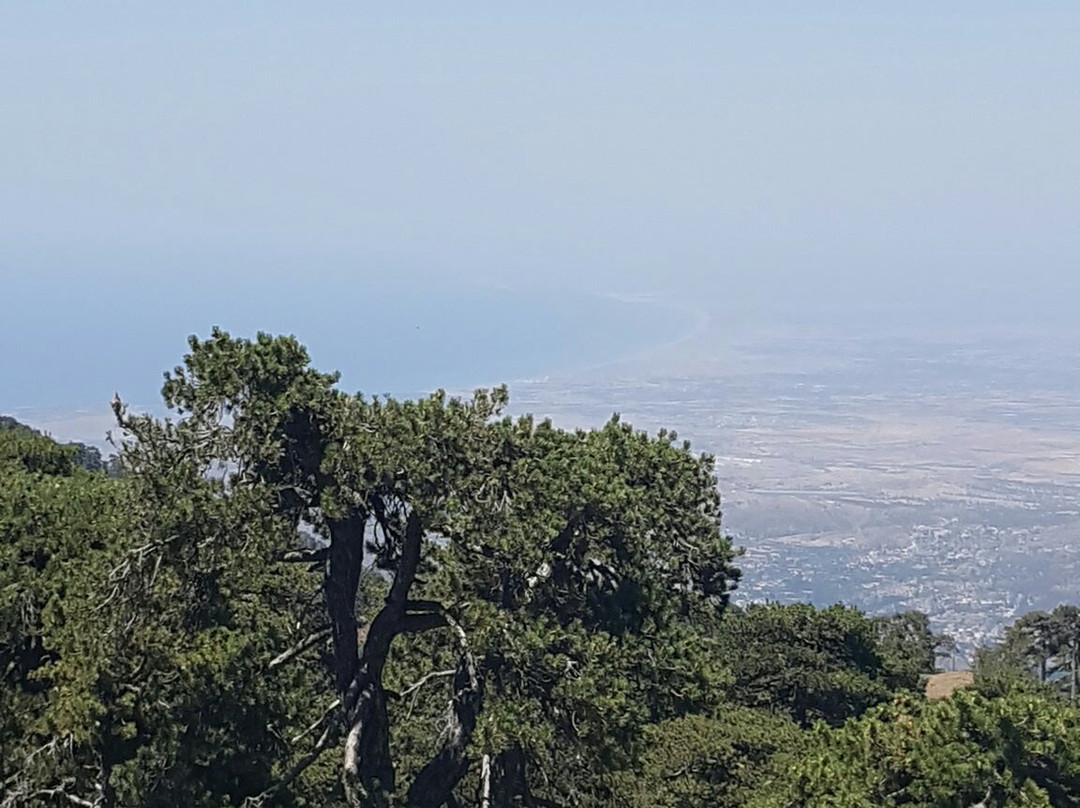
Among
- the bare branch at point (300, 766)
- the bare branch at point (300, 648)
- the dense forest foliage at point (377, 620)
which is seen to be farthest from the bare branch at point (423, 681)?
the bare branch at point (300, 648)

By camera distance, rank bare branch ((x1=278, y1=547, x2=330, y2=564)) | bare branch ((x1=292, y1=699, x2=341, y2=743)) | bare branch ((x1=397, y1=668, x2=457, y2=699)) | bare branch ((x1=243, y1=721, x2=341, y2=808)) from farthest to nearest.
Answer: bare branch ((x1=397, y1=668, x2=457, y2=699)) → bare branch ((x1=278, y1=547, x2=330, y2=564)) → bare branch ((x1=292, y1=699, x2=341, y2=743)) → bare branch ((x1=243, y1=721, x2=341, y2=808))

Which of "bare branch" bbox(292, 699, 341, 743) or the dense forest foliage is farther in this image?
"bare branch" bbox(292, 699, 341, 743)

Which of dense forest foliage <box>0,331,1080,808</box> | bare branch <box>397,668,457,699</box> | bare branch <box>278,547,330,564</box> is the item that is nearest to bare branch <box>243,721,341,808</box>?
dense forest foliage <box>0,331,1080,808</box>

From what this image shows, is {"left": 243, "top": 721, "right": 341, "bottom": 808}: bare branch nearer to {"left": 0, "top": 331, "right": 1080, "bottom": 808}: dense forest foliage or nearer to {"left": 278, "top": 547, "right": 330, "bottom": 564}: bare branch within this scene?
{"left": 0, "top": 331, "right": 1080, "bottom": 808}: dense forest foliage

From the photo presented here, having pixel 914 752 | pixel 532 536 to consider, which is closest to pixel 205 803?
pixel 532 536

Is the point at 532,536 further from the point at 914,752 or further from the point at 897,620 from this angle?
the point at 897,620

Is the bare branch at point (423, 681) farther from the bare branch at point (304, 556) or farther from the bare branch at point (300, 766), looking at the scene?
the bare branch at point (304, 556)

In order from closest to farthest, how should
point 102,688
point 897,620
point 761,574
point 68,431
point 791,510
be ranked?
point 102,688
point 897,620
point 761,574
point 791,510
point 68,431

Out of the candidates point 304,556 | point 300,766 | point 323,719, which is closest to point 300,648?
point 323,719
